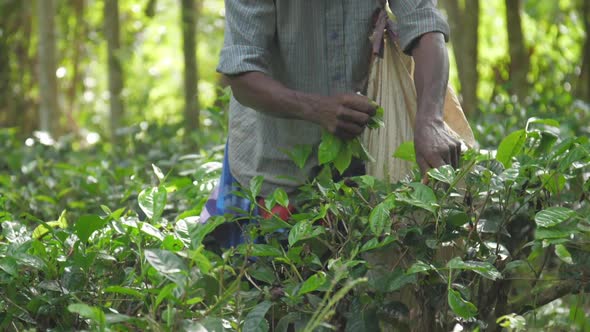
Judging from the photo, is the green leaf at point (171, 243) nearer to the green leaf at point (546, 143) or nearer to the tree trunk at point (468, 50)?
the green leaf at point (546, 143)

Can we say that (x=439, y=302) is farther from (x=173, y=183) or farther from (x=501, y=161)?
(x=173, y=183)

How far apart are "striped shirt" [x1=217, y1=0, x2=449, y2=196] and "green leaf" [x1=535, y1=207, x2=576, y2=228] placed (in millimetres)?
731

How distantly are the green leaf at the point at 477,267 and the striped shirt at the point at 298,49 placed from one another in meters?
0.77

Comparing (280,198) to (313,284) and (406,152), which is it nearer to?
(406,152)

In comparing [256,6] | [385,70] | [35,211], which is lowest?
[35,211]

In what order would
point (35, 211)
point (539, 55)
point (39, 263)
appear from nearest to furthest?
point (39, 263) < point (35, 211) < point (539, 55)

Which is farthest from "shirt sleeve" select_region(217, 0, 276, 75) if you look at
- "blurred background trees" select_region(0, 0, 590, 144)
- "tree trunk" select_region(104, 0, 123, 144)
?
"tree trunk" select_region(104, 0, 123, 144)

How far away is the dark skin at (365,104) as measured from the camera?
266cm

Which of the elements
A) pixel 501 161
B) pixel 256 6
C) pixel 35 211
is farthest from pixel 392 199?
pixel 35 211

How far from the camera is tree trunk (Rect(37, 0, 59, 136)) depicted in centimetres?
744

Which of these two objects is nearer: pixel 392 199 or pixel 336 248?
pixel 392 199

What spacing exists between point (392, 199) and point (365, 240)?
0.23 m

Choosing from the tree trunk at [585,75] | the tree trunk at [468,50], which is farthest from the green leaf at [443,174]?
the tree trunk at [585,75]

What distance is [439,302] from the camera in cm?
253
